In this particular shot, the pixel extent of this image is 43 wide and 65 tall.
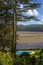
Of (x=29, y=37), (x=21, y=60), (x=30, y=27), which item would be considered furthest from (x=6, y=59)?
(x=29, y=37)

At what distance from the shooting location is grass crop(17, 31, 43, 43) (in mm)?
7284

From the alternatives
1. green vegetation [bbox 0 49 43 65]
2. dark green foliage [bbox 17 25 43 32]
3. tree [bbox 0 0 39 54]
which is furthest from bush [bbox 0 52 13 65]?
dark green foliage [bbox 17 25 43 32]

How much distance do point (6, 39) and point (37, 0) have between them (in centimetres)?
135

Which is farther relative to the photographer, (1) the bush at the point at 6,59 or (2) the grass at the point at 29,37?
(2) the grass at the point at 29,37

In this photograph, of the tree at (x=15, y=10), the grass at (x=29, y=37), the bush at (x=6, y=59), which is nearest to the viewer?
the bush at (x=6, y=59)

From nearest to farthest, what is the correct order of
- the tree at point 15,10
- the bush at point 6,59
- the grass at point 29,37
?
the bush at point 6,59, the tree at point 15,10, the grass at point 29,37

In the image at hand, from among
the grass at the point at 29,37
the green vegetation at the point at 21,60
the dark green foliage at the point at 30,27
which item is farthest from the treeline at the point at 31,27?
the green vegetation at the point at 21,60

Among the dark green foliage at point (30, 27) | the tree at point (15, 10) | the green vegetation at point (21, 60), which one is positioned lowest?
the green vegetation at point (21, 60)

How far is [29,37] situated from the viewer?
7.39 meters

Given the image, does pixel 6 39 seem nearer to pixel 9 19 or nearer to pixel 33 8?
pixel 9 19

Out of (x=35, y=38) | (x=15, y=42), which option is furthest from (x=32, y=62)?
(x=35, y=38)

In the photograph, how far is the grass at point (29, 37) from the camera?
23.9ft

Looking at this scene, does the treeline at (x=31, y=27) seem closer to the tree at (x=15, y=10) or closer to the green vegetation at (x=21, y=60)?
the tree at (x=15, y=10)

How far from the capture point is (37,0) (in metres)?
7.13
